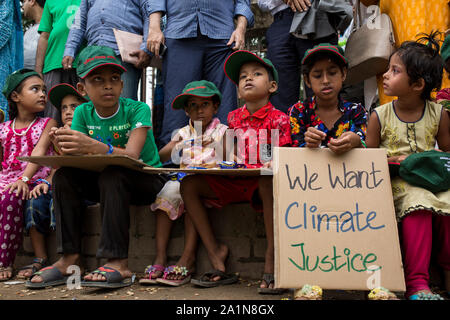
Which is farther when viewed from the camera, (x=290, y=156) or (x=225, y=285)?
(x=225, y=285)

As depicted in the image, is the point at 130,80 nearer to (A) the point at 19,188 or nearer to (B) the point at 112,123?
(B) the point at 112,123

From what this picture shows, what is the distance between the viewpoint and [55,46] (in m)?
3.78

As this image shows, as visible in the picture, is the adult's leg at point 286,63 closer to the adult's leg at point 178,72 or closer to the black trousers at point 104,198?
the adult's leg at point 178,72

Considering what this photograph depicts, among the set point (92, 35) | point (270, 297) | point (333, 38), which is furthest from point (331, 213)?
point (92, 35)

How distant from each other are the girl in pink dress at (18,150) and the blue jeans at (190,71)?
2.95 feet

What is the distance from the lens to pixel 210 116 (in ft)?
9.39

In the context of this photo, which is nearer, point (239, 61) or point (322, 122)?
point (322, 122)

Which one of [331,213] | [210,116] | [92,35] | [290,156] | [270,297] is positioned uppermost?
[92,35]

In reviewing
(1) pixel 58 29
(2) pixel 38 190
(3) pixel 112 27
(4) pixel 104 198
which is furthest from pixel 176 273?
(1) pixel 58 29

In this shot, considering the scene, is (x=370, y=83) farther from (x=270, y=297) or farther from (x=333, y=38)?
(x=270, y=297)

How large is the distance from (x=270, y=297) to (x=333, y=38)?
78.9 inches

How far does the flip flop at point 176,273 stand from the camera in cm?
221

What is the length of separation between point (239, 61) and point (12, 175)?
1.86 m

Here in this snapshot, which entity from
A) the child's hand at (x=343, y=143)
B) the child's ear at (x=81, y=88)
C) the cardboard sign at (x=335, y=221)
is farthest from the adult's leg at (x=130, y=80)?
the child's hand at (x=343, y=143)
